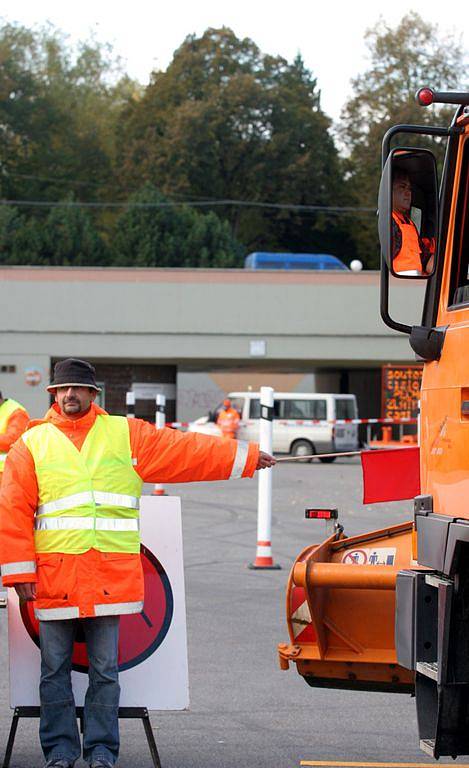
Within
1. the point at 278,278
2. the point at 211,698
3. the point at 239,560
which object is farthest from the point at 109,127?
the point at 211,698

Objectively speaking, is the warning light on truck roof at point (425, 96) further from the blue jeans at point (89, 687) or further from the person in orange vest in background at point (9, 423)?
the person in orange vest in background at point (9, 423)

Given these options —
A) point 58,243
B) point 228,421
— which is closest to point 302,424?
point 228,421

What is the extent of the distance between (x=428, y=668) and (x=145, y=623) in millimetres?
2031

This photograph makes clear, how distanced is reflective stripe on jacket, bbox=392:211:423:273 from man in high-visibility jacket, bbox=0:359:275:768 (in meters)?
1.65

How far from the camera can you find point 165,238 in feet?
229

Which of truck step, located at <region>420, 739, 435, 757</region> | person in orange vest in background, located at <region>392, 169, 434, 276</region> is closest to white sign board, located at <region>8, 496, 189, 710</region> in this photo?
truck step, located at <region>420, 739, 435, 757</region>

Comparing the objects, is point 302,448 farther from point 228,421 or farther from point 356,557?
point 356,557

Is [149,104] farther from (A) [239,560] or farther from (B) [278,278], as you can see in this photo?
(A) [239,560]

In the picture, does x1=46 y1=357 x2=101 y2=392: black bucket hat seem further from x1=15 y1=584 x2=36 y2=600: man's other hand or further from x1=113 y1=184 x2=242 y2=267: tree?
x1=113 y1=184 x2=242 y2=267: tree

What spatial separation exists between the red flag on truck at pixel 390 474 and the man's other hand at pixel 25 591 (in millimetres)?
1920

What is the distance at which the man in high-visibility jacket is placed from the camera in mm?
6129

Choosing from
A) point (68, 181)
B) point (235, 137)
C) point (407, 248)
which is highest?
point (235, 137)

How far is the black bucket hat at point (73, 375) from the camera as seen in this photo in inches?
253

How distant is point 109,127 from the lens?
8581 centimetres
